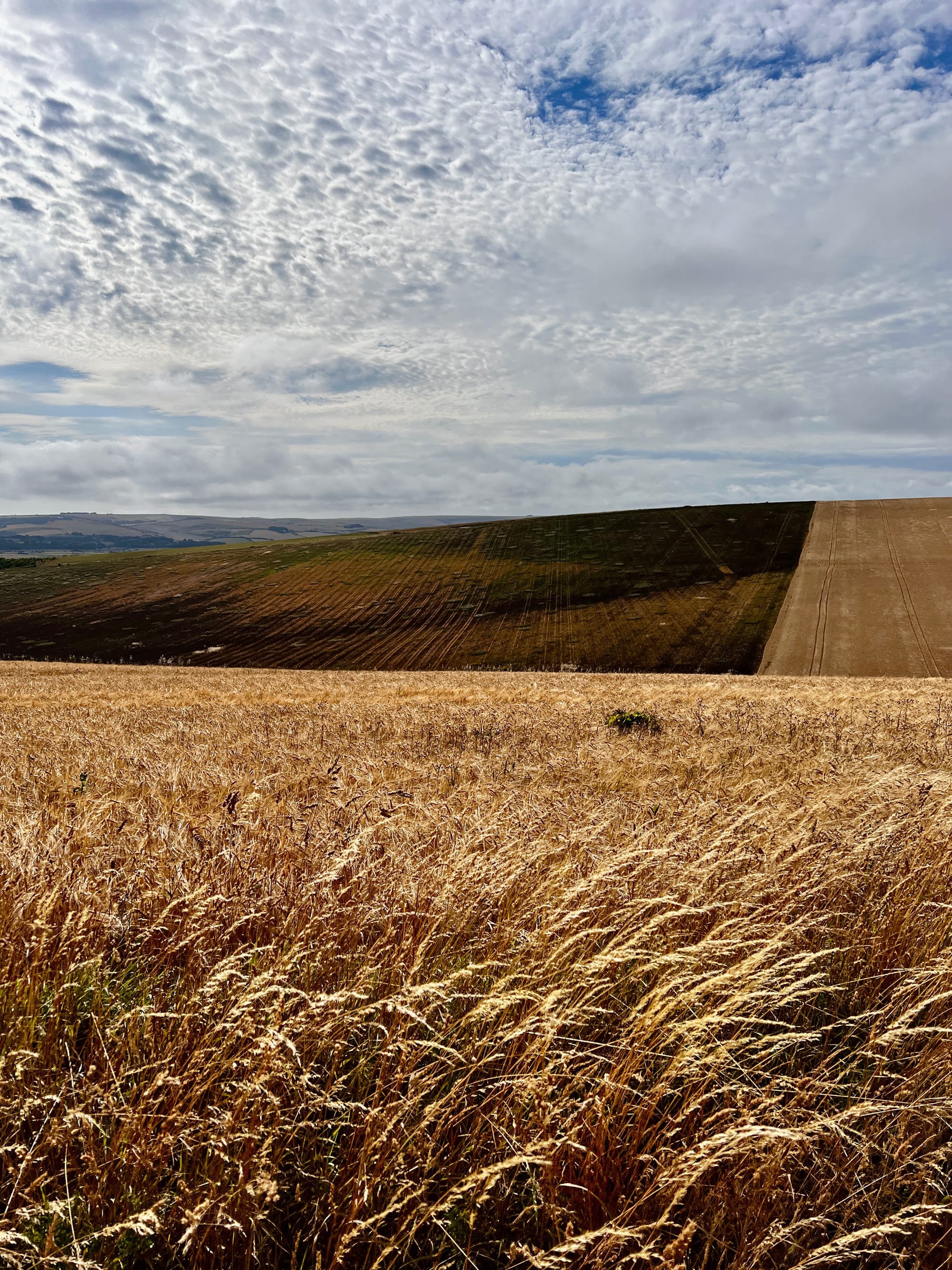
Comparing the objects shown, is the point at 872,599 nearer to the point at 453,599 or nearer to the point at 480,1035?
the point at 453,599

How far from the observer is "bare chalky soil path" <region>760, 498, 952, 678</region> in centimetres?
5069

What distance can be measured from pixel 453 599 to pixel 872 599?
146 feet

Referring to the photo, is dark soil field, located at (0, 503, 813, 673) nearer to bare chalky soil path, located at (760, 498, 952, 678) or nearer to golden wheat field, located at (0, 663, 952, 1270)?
bare chalky soil path, located at (760, 498, 952, 678)

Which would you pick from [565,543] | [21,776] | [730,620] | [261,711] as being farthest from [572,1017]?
[565,543]

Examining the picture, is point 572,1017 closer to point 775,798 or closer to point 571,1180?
point 571,1180

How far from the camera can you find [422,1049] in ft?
8.18

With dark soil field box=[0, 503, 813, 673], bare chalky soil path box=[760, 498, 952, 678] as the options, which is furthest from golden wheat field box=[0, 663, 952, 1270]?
dark soil field box=[0, 503, 813, 673]

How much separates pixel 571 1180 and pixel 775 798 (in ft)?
17.4

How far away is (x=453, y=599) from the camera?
264ft

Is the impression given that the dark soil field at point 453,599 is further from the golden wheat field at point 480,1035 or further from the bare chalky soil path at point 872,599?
the golden wheat field at point 480,1035

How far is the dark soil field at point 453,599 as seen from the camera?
201ft

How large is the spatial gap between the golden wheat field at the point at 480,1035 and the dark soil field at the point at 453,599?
51.2 m

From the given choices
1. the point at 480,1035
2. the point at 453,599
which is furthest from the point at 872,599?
the point at 480,1035

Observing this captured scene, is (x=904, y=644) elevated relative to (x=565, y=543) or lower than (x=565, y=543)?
lower
